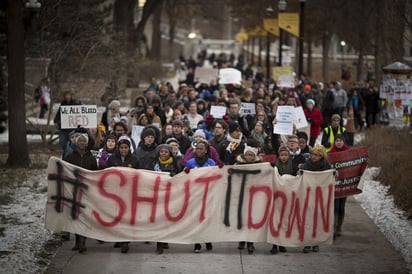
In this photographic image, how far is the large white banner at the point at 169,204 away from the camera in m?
11.7

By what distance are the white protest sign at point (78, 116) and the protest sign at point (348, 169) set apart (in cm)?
512

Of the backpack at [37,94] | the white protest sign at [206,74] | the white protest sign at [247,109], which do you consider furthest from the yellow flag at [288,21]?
the white protest sign at [247,109]

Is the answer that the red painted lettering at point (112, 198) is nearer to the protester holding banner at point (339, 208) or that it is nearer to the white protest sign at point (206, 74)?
the protester holding banner at point (339, 208)

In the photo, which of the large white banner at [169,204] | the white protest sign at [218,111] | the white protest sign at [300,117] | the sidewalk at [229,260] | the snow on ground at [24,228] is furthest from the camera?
the white protest sign at [300,117]

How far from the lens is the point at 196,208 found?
11711mm

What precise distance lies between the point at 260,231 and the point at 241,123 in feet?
21.5

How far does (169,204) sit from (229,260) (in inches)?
41.8

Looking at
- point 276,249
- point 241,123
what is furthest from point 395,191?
point 276,249

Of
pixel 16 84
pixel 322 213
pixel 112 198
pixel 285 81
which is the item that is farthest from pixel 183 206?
pixel 285 81

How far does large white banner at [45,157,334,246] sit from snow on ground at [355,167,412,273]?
1586mm

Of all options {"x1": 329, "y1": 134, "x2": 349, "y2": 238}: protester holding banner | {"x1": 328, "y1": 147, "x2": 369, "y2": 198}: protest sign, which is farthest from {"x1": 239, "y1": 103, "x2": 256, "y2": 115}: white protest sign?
Result: {"x1": 328, "y1": 147, "x2": 369, "y2": 198}: protest sign

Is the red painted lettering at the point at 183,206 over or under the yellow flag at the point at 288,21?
under

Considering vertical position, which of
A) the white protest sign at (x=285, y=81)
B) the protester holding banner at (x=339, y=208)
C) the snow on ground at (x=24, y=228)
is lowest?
the snow on ground at (x=24, y=228)

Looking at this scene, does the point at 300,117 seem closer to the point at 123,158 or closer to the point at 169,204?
the point at 123,158
